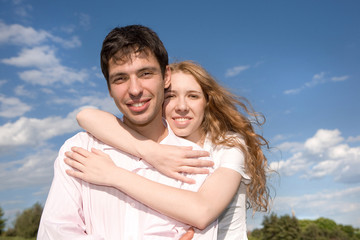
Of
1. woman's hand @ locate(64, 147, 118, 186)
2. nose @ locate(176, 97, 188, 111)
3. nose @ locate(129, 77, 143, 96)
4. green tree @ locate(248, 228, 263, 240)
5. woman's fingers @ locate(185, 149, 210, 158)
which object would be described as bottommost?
woman's hand @ locate(64, 147, 118, 186)

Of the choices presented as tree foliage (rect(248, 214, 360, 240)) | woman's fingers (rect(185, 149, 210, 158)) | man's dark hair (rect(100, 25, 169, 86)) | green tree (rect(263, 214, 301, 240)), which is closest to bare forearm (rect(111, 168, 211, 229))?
woman's fingers (rect(185, 149, 210, 158))

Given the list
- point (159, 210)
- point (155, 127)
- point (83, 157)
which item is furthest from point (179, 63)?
point (159, 210)

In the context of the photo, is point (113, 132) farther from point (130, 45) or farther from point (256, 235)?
point (256, 235)

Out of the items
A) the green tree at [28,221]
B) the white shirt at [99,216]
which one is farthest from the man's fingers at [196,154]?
the green tree at [28,221]

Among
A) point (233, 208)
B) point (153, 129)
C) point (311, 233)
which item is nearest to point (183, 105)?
point (153, 129)

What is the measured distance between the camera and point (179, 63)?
510 cm

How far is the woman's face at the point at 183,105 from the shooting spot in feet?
15.0

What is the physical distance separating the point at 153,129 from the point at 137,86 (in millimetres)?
705

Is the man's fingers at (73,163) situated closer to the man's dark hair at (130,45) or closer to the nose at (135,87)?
the nose at (135,87)

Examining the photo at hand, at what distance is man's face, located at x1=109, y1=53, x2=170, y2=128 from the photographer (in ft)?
11.4

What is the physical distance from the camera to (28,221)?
4244 centimetres

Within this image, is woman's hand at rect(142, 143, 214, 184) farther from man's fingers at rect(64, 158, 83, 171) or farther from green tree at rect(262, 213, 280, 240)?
green tree at rect(262, 213, 280, 240)

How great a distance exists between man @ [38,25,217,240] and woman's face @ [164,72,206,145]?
581 mm

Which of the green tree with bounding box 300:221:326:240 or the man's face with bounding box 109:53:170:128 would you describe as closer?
the man's face with bounding box 109:53:170:128
